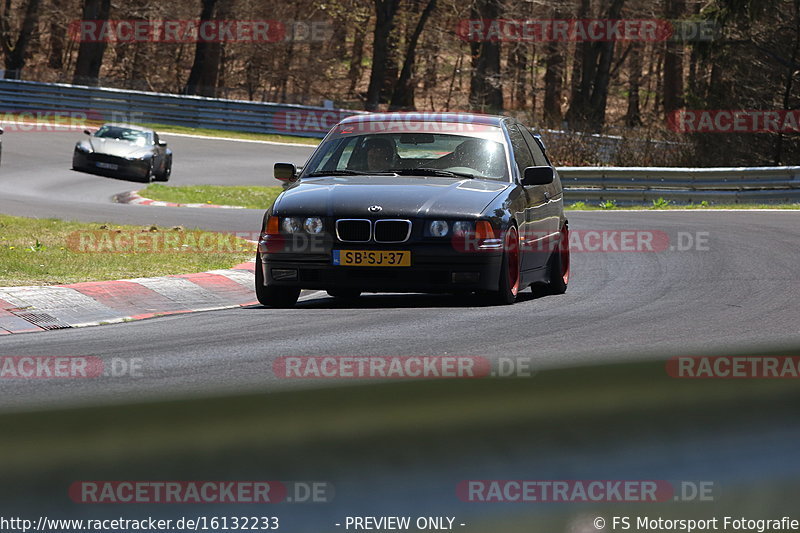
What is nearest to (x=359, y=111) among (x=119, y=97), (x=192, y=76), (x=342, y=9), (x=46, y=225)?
(x=119, y=97)

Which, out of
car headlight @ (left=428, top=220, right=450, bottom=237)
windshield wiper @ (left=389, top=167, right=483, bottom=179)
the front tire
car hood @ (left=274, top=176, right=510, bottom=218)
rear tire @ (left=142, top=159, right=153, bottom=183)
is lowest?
rear tire @ (left=142, top=159, right=153, bottom=183)

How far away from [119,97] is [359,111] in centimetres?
875

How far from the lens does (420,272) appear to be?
337 inches

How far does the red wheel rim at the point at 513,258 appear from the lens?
29.3ft

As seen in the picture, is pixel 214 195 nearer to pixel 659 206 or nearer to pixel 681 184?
pixel 659 206

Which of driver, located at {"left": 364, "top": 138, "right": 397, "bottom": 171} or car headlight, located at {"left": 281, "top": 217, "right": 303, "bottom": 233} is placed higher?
driver, located at {"left": 364, "top": 138, "right": 397, "bottom": 171}

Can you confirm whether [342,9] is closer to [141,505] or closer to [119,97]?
[119,97]

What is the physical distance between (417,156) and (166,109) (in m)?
37.3

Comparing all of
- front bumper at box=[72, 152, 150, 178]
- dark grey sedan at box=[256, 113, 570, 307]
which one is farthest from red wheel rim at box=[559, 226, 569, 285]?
front bumper at box=[72, 152, 150, 178]

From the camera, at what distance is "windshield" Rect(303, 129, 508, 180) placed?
31.9 feet

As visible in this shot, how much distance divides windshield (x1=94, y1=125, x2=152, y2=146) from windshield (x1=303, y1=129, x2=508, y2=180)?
Answer: 2024 cm

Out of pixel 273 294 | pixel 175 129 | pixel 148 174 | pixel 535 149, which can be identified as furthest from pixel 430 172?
pixel 175 129

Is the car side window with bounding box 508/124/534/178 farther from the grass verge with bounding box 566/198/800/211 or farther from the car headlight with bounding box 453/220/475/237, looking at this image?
the grass verge with bounding box 566/198/800/211

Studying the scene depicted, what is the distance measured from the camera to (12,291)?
28.8 ft
